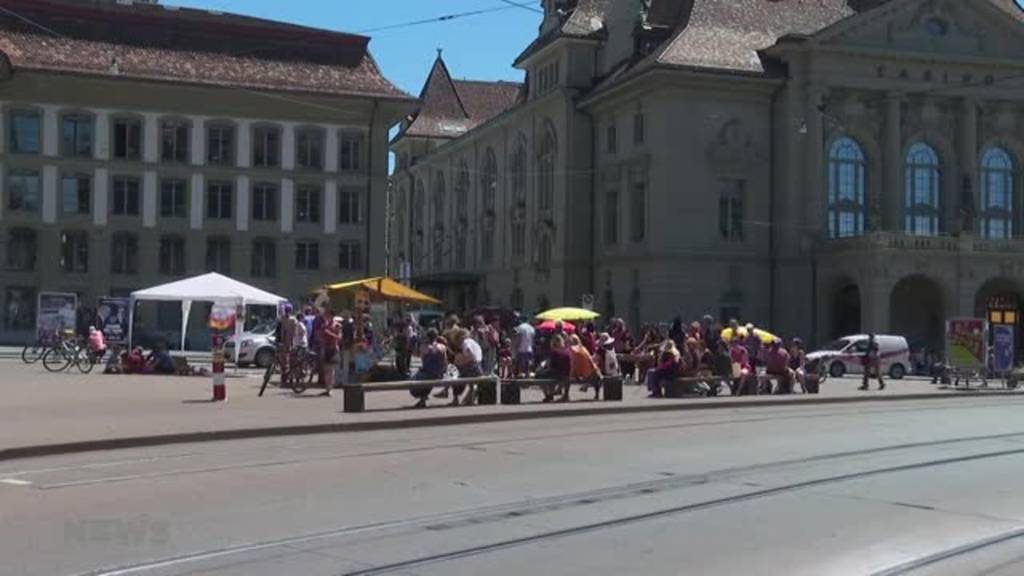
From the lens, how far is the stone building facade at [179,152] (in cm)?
6284

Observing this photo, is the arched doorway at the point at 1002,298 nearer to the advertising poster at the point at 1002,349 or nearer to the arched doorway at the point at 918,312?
the arched doorway at the point at 918,312

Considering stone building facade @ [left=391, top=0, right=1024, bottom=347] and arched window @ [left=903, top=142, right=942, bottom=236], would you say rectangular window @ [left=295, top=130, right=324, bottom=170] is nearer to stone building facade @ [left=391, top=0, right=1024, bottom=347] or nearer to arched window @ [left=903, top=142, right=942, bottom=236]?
stone building facade @ [left=391, top=0, right=1024, bottom=347]

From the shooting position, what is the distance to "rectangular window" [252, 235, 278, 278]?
66.8 metres

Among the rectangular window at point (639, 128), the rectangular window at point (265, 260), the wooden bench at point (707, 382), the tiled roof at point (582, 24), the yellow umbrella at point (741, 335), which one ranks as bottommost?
the wooden bench at point (707, 382)

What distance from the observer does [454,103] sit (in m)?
113

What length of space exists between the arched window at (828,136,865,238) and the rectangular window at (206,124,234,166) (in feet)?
101

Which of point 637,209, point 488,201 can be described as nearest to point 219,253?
point 637,209

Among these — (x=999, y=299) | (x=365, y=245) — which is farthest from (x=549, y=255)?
(x=999, y=299)

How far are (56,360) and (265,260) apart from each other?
32001mm

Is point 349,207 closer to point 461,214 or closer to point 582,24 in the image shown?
point 582,24

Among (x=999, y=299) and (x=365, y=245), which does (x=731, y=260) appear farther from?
(x=365, y=245)

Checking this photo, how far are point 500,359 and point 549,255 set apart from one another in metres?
44.6

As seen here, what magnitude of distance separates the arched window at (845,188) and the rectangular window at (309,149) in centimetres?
2639

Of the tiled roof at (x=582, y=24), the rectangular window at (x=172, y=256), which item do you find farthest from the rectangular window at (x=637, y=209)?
the rectangular window at (x=172, y=256)
